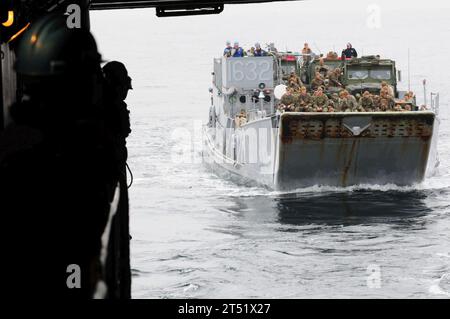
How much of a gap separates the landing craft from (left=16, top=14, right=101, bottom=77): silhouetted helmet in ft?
120

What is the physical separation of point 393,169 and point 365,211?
8.39 feet

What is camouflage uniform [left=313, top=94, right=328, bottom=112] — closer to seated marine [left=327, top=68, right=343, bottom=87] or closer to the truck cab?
the truck cab

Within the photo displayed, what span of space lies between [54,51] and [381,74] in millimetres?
41040

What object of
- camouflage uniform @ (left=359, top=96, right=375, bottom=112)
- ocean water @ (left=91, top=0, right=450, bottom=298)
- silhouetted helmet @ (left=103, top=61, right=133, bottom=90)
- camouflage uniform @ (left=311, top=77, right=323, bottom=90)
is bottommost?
ocean water @ (left=91, top=0, right=450, bottom=298)

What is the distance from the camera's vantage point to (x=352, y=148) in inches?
1754

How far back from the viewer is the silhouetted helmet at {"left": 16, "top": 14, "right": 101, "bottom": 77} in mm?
5902

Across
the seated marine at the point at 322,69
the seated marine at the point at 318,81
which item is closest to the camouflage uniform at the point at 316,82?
the seated marine at the point at 318,81

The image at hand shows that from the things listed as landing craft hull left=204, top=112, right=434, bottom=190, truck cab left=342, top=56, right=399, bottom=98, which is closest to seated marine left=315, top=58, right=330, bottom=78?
truck cab left=342, top=56, right=399, bottom=98

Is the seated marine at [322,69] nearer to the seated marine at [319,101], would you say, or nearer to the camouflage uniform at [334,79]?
the camouflage uniform at [334,79]

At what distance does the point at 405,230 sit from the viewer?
42.0 meters

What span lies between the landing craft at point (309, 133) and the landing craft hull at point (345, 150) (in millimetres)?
34

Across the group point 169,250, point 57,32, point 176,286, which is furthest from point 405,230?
point 57,32

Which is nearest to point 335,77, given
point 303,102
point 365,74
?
point 365,74
